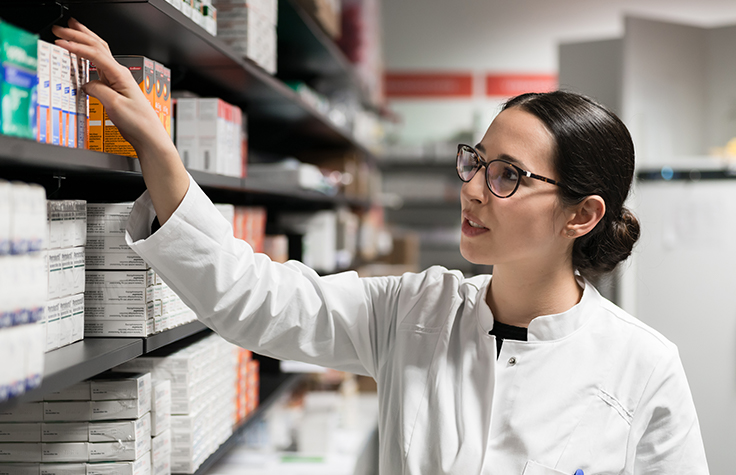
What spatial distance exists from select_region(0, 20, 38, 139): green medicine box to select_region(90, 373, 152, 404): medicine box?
61cm

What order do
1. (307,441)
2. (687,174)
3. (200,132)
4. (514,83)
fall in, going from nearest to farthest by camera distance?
1. (200,132)
2. (307,441)
3. (687,174)
4. (514,83)

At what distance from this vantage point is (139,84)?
1.35 meters

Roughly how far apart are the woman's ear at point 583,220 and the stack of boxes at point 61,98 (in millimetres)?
1138

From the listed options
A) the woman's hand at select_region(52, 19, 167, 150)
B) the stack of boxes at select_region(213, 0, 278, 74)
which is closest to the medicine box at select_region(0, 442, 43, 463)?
the woman's hand at select_region(52, 19, 167, 150)

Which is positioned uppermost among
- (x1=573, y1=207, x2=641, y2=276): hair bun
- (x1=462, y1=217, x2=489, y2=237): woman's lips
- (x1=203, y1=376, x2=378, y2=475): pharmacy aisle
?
(x1=462, y1=217, x2=489, y2=237): woman's lips

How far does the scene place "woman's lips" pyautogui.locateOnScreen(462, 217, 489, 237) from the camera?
4.74ft

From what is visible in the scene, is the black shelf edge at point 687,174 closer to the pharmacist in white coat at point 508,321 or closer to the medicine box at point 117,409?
the pharmacist in white coat at point 508,321

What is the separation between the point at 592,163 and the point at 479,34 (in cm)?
657

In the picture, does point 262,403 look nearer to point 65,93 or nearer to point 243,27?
point 243,27

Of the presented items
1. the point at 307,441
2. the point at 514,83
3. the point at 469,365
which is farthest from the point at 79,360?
the point at 514,83

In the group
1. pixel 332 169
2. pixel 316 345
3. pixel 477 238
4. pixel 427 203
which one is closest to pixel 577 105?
pixel 477 238

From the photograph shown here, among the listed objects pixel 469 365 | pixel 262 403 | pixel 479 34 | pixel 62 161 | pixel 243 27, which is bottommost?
pixel 262 403

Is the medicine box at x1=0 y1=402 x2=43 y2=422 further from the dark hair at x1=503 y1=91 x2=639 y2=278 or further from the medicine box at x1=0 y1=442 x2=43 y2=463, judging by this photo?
the dark hair at x1=503 y1=91 x2=639 y2=278

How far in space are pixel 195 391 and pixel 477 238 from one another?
0.94 m
